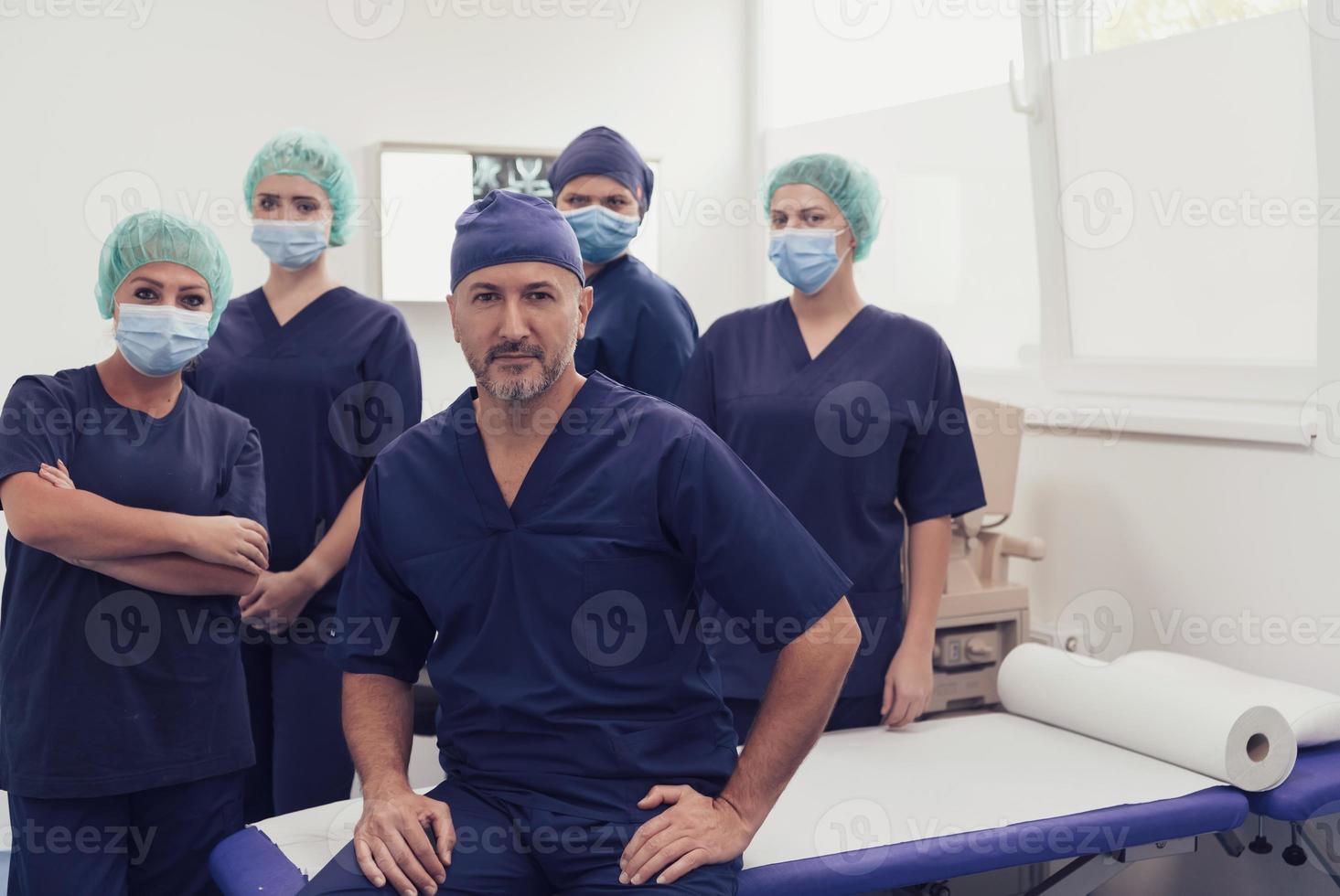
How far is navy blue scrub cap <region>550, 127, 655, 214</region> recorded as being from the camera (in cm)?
249

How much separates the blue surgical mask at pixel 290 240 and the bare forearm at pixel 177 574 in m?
0.67

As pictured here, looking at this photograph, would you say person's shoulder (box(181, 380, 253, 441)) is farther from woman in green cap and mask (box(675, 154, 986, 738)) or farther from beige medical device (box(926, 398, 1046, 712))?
beige medical device (box(926, 398, 1046, 712))

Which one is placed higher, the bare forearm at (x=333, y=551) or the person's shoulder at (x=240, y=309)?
the person's shoulder at (x=240, y=309)

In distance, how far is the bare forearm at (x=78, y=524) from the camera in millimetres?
1703

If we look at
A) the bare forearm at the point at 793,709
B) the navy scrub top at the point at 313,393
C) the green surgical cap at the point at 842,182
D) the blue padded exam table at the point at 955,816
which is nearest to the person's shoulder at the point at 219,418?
the navy scrub top at the point at 313,393

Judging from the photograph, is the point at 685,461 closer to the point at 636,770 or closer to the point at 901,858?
the point at 636,770

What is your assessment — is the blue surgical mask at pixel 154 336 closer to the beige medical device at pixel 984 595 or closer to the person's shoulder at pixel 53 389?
the person's shoulder at pixel 53 389

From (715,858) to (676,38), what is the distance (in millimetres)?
2947

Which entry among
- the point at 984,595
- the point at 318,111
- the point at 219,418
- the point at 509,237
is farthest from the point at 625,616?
the point at 318,111

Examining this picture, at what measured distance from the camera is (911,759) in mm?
2174

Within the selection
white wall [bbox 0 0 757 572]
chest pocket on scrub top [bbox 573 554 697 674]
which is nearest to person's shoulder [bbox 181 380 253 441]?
chest pocket on scrub top [bbox 573 554 697 674]

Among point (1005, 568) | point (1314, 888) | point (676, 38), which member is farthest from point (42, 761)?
point (676, 38)

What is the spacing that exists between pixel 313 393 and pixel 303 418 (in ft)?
0.15

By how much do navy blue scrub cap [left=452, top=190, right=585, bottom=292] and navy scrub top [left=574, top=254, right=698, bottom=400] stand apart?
0.79 metres
